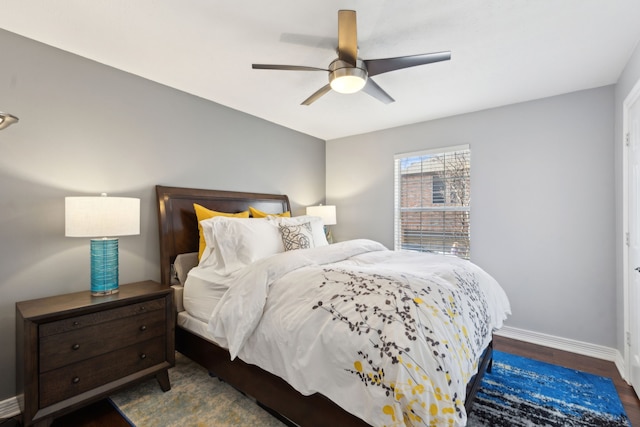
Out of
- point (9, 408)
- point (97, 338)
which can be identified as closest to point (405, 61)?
point (97, 338)

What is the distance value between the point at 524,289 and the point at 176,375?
11.5ft

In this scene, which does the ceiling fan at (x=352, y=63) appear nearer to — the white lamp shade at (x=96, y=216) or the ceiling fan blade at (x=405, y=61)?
the ceiling fan blade at (x=405, y=61)

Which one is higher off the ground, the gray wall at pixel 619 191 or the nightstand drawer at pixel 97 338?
the gray wall at pixel 619 191

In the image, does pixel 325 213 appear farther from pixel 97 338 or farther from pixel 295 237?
pixel 97 338

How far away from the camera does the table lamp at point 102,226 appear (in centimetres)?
193

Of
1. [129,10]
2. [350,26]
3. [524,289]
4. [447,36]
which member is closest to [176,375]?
[129,10]

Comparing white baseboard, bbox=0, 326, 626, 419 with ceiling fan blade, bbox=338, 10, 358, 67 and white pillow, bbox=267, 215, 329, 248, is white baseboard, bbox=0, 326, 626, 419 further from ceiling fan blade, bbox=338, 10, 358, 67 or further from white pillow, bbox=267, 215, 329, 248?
ceiling fan blade, bbox=338, 10, 358, 67

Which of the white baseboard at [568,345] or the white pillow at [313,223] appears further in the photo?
the white pillow at [313,223]

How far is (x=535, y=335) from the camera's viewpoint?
3074 mm

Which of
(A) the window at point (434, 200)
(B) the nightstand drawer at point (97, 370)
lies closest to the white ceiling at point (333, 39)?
(A) the window at point (434, 200)

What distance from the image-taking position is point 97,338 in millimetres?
1865

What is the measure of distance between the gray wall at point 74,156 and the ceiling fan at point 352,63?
1328mm

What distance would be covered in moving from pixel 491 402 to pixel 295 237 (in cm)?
193

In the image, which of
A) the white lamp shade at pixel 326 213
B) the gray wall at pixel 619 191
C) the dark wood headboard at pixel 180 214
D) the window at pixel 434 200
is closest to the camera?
the gray wall at pixel 619 191
